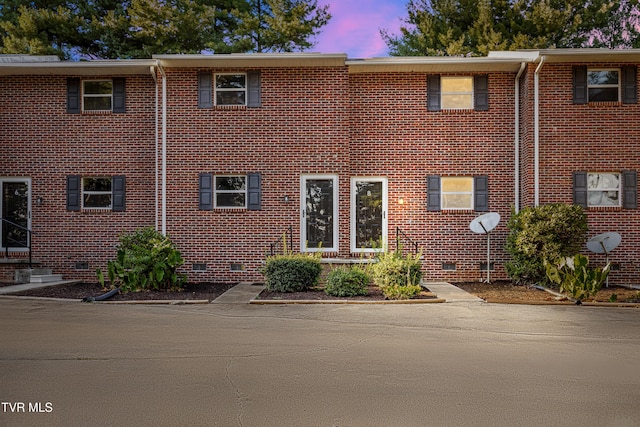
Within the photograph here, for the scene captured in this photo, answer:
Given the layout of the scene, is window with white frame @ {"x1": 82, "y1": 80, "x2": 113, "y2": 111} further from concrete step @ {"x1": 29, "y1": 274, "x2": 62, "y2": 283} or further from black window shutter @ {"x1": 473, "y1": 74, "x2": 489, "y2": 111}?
black window shutter @ {"x1": 473, "y1": 74, "x2": 489, "y2": 111}

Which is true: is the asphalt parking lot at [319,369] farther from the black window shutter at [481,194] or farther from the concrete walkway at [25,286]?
the black window shutter at [481,194]

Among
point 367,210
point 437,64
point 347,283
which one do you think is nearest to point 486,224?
point 367,210

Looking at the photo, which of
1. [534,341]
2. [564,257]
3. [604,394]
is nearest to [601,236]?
[564,257]

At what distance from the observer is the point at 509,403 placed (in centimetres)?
441

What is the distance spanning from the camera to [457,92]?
14.1 m

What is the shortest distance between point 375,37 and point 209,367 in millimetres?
22952

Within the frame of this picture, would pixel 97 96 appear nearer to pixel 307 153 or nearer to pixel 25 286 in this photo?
pixel 25 286

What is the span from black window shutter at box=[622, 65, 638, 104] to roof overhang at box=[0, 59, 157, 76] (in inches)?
457

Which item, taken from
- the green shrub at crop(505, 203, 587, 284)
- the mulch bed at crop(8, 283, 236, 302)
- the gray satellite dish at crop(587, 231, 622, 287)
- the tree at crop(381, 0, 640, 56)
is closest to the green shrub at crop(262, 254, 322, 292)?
the mulch bed at crop(8, 283, 236, 302)

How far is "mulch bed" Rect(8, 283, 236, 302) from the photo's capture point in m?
10.9

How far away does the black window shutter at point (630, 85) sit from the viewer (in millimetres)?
13391

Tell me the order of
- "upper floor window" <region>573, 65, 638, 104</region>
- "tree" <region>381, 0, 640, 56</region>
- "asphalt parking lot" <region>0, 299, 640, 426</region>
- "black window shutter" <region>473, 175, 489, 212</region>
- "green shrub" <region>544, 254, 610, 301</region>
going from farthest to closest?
"tree" <region>381, 0, 640, 56</region> < "black window shutter" <region>473, 175, 489, 212</region> < "upper floor window" <region>573, 65, 638, 104</region> < "green shrub" <region>544, 254, 610, 301</region> < "asphalt parking lot" <region>0, 299, 640, 426</region>

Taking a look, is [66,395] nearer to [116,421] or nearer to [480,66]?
[116,421]

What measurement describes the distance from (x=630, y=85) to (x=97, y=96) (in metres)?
13.5
